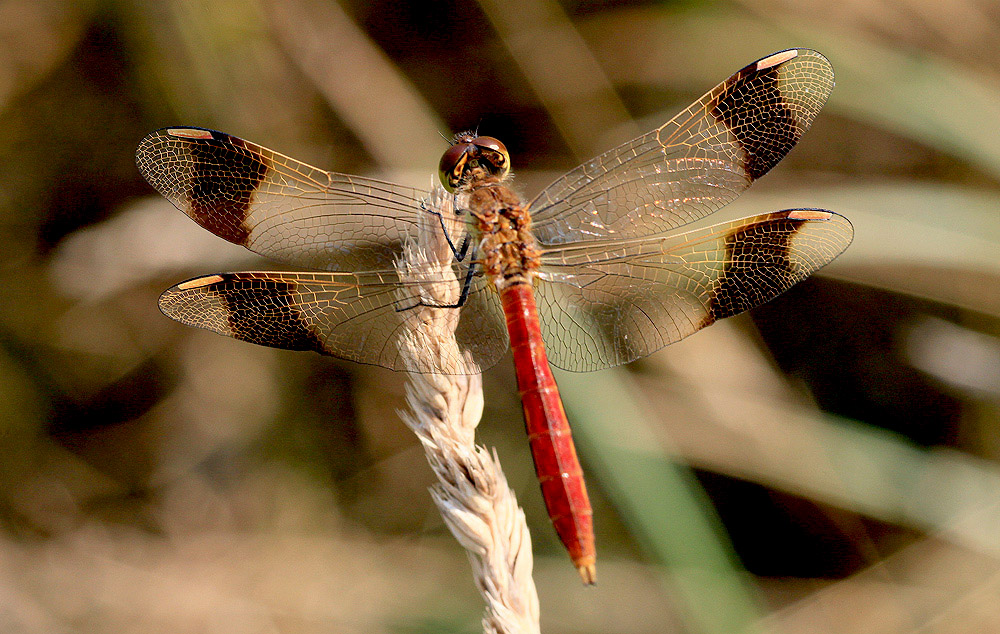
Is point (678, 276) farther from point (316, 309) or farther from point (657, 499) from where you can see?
point (316, 309)

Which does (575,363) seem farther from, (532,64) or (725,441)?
(532,64)

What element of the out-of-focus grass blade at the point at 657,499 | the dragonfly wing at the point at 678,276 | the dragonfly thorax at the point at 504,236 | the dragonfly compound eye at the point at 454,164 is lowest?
the out-of-focus grass blade at the point at 657,499

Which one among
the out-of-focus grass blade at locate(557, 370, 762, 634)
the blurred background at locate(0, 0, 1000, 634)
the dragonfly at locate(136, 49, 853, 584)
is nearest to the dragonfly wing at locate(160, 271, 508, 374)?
the dragonfly at locate(136, 49, 853, 584)

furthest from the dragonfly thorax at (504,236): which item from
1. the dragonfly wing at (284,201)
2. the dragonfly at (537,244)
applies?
the dragonfly wing at (284,201)

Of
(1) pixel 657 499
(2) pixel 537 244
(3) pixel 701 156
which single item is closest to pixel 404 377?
(2) pixel 537 244

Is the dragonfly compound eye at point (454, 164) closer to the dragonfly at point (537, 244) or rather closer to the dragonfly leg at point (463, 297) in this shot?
the dragonfly at point (537, 244)

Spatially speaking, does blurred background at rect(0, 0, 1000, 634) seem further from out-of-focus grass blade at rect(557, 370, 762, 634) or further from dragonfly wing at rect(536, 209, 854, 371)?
dragonfly wing at rect(536, 209, 854, 371)
